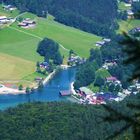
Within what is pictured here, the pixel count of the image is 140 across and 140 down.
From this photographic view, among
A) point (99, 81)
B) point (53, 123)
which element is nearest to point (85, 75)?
point (99, 81)

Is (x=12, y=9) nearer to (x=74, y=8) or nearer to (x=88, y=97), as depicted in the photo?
(x=74, y=8)

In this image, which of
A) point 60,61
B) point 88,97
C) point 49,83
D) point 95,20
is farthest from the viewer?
point 95,20

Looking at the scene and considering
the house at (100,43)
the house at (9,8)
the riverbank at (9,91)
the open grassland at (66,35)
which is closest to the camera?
the riverbank at (9,91)

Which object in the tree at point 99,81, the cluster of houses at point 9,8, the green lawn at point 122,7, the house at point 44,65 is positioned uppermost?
the tree at point 99,81

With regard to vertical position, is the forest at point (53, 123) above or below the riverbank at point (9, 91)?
above

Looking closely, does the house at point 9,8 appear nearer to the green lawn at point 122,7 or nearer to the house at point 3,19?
the house at point 3,19

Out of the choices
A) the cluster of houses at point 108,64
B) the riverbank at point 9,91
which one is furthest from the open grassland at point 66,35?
the riverbank at point 9,91

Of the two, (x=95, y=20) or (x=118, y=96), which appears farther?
(x=95, y=20)

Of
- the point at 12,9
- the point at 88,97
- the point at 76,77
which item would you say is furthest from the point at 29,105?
the point at 12,9
